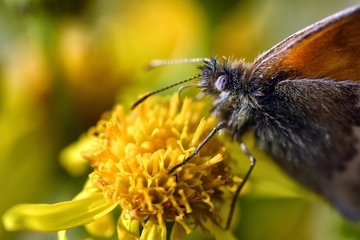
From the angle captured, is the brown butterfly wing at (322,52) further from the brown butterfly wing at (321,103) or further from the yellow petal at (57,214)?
the yellow petal at (57,214)

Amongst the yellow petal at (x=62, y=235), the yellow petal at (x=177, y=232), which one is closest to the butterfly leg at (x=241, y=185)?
the yellow petal at (x=177, y=232)

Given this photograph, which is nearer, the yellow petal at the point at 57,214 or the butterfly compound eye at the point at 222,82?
the yellow petal at the point at 57,214

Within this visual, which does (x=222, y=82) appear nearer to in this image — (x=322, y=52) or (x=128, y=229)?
(x=322, y=52)

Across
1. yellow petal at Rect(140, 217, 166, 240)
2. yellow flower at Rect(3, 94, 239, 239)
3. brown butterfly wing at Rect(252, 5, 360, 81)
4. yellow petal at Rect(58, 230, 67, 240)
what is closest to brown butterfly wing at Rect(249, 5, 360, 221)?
brown butterfly wing at Rect(252, 5, 360, 81)

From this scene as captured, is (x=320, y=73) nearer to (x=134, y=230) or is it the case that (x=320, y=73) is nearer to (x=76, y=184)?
(x=134, y=230)

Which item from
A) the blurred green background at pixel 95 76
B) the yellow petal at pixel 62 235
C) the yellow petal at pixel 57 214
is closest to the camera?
the yellow petal at pixel 57 214

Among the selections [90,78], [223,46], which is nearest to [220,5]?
[223,46]

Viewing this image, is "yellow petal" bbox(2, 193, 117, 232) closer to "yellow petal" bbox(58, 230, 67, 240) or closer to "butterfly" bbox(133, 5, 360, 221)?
"yellow petal" bbox(58, 230, 67, 240)

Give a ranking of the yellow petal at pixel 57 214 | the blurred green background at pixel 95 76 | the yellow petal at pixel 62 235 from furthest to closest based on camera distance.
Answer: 1. the blurred green background at pixel 95 76
2. the yellow petal at pixel 62 235
3. the yellow petal at pixel 57 214
